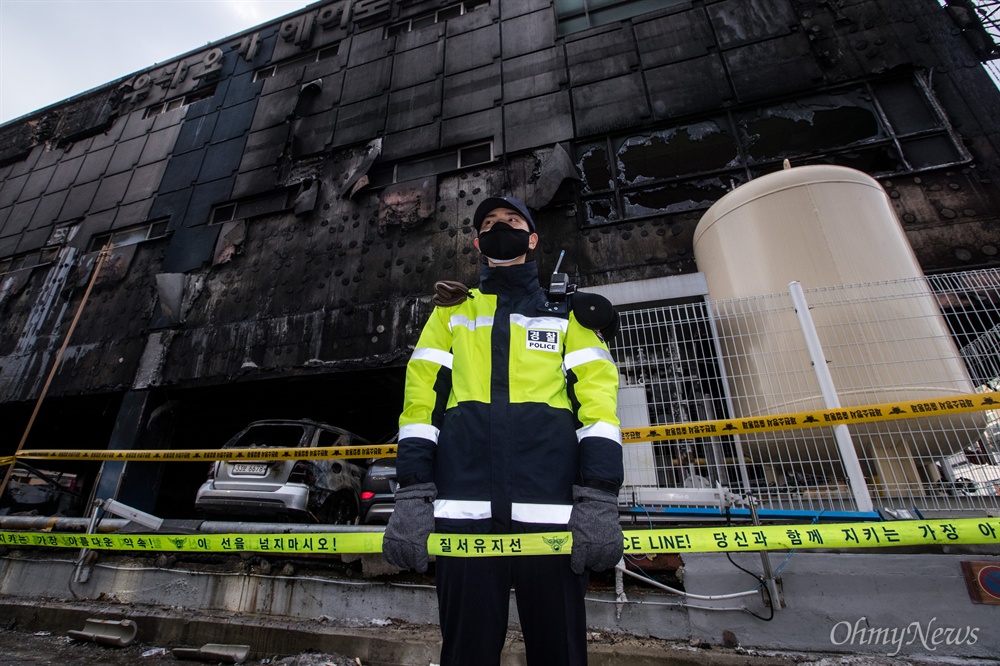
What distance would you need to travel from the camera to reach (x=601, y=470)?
5.42 ft

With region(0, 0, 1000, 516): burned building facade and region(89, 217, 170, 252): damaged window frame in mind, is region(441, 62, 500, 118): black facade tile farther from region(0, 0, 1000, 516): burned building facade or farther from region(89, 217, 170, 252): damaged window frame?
region(89, 217, 170, 252): damaged window frame

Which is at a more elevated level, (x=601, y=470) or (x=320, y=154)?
(x=320, y=154)

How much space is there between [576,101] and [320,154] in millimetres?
6096

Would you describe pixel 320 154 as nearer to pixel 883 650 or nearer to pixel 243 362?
pixel 243 362

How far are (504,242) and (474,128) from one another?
→ 8100 mm

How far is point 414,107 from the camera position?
10.2 meters

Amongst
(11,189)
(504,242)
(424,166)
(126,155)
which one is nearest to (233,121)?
(126,155)

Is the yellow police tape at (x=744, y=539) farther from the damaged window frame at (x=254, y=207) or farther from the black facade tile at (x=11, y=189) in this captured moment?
the black facade tile at (x=11, y=189)

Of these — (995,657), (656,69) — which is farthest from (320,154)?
(995,657)

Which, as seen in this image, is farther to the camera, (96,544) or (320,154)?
(320,154)

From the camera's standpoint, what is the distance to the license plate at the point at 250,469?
5188mm

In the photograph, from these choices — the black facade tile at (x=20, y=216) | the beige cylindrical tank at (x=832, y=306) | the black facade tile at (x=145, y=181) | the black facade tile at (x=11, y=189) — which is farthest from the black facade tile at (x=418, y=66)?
the black facade tile at (x=11, y=189)

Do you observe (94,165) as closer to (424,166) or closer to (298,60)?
(298,60)

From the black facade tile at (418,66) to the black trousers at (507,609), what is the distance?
11.2 meters
